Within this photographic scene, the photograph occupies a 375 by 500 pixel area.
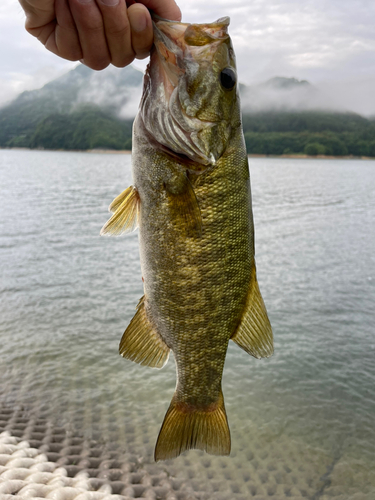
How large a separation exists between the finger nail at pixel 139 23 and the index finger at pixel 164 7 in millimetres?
311

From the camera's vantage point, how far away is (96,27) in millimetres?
2217

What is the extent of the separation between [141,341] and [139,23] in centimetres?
198

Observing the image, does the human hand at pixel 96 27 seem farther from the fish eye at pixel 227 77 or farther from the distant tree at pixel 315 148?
the distant tree at pixel 315 148

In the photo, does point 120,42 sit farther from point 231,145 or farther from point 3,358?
point 3,358

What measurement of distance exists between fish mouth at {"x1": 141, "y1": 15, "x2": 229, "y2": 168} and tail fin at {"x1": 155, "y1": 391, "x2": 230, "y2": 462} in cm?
177

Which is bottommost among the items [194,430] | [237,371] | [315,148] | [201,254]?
[237,371]

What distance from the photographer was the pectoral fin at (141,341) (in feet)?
9.16

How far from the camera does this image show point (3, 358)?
30.3ft

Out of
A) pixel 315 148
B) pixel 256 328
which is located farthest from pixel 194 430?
pixel 315 148

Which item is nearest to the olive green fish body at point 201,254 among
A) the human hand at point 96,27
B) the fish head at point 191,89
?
the fish head at point 191,89

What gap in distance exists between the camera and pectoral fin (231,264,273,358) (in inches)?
107

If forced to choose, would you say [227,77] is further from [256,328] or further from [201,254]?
[256,328]

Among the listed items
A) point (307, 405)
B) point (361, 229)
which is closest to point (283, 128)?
point (361, 229)

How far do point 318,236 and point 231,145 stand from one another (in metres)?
22.8
